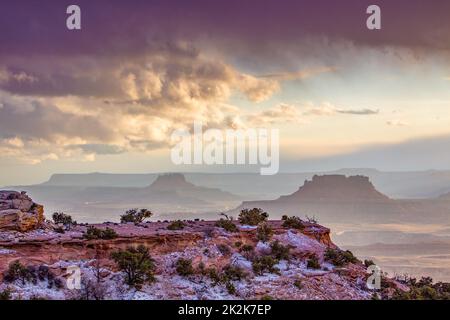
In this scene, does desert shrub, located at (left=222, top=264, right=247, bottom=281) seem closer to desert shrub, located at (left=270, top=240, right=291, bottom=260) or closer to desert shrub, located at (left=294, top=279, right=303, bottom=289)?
desert shrub, located at (left=294, top=279, right=303, bottom=289)

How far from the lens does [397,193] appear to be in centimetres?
11644

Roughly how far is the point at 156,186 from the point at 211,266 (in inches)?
3720

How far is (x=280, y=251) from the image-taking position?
27.3 metres

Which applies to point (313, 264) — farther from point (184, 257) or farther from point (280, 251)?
point (184, 257)

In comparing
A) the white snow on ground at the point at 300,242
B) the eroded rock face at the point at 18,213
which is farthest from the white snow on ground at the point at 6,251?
the white snow on ground at the point at 300,242

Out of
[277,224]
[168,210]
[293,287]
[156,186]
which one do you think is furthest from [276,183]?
[293,287]

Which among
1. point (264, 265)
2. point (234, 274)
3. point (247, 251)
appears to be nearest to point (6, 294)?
point (234, 274)

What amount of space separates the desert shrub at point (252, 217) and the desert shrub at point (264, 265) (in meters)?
4.50

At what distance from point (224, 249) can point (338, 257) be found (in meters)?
5.56

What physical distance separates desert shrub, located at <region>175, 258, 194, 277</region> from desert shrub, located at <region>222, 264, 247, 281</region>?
1.44m

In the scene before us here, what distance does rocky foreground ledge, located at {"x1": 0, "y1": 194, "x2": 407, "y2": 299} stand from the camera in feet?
75.2

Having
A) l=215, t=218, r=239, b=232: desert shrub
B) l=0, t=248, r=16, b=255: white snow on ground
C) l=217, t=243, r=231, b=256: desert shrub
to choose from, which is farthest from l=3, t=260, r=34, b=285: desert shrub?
l=215, t=218, r=239, b=232: desert shrub
